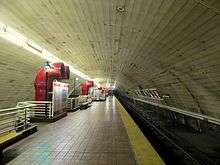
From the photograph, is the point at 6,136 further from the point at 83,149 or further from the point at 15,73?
the point at 15,73

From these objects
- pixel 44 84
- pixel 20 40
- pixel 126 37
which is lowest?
pixel 44 84

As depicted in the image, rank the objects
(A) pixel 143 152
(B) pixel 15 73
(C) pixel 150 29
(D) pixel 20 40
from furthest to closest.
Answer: (B) pixel 15 73, (D) pixel 20 40, (C) pixel 150 29, (A) pixel 143 152

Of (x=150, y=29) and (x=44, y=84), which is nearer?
(x=150, y=29)

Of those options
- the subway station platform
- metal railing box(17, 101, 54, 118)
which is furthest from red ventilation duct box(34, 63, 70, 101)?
the subway station platform

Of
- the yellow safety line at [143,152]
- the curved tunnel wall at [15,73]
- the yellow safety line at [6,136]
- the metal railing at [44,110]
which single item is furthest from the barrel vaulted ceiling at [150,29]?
the yellow safety line at [6,136]

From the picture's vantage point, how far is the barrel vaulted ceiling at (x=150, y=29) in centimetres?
523

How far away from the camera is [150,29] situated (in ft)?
22.8

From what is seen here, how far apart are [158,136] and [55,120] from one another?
15.9 feet

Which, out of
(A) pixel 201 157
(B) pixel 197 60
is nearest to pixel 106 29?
(B) pixel 197 60

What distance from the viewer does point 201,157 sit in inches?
285

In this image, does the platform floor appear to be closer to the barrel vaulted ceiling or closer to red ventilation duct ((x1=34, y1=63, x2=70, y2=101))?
red ventilation duct ((x1=34, y1=63, x2=70, y2=101))

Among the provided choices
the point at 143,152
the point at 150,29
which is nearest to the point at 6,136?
the point at 143,152

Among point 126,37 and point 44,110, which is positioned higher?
point 126,37

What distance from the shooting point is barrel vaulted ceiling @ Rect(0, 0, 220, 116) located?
5.23 metres
